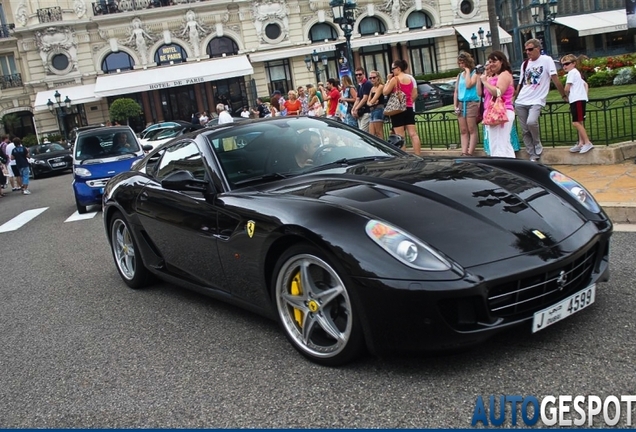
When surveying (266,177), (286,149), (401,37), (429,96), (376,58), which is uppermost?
(401,37)

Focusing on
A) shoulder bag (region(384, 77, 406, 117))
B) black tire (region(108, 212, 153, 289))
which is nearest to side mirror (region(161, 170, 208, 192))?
black tire (region(108, 212, 153, 289))

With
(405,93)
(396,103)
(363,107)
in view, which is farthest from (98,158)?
(405,93)

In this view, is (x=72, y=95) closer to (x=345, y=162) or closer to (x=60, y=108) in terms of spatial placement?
(x=60, y=108)

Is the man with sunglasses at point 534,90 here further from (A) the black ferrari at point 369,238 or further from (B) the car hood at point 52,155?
(B) the car hood at point 52,155

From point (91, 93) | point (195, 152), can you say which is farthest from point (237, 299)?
point (91, 93)

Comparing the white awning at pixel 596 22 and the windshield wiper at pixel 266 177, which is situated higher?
the white awning at pixel 596 22

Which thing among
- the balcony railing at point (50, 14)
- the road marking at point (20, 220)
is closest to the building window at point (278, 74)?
the balcony railing at point (50, 14)

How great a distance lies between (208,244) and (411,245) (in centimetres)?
167

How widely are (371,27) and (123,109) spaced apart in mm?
19027

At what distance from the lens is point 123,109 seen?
43.4 m

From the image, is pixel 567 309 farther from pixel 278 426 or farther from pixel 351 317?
pixel 278 426

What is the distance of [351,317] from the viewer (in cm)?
355

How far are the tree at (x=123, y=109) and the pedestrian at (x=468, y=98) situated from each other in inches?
1419

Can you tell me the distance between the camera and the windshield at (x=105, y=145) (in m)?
13.9
